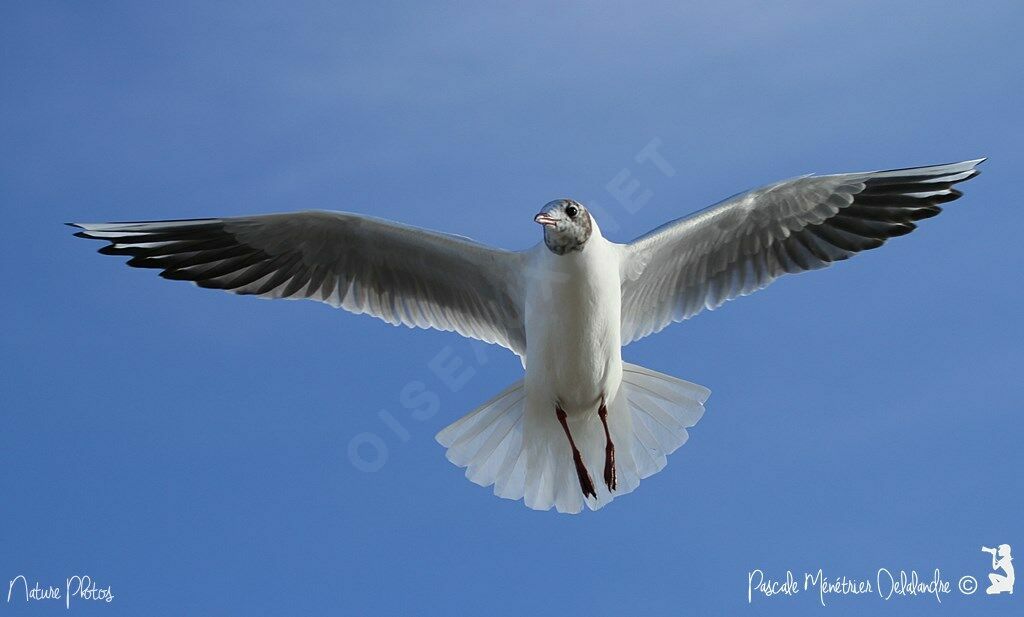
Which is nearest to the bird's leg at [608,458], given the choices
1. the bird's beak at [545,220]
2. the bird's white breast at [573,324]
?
the bird's white breast at [573,324]

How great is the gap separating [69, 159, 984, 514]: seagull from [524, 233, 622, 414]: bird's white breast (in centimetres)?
1

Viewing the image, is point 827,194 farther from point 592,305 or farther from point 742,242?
point 592,305

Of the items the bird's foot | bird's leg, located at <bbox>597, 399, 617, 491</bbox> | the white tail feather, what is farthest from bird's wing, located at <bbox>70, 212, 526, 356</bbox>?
the bird's foot

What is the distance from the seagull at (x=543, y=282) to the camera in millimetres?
5508

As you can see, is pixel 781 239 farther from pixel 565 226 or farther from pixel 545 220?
pixel 545 220

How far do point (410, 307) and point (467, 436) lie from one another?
2.78ft

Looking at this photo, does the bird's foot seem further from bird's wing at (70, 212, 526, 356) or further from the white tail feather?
bird's wing at (70, 212, 526, 356)

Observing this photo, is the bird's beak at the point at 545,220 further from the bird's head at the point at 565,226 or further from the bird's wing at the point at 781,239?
the bird's wing at the point at 781,239

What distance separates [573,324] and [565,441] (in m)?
0.88

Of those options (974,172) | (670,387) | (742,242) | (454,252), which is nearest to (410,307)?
(454,252)

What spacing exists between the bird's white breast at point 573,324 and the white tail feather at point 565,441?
24 centimetres

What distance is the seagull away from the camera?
18.1ft

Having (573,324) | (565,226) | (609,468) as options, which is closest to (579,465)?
(609,468)

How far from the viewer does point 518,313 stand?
578 centimetres
